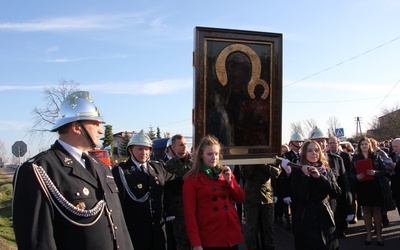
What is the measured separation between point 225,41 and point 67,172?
3.03 metres

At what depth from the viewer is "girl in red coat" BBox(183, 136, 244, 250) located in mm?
3896

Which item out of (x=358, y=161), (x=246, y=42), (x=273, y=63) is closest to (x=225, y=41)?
(x=246, y=42)

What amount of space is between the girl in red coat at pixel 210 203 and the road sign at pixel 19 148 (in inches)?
877

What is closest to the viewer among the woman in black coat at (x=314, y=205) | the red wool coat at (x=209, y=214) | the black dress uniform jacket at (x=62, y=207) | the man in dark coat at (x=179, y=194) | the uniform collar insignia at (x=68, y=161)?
the black dress uniform jacket at (x=62, y=207)

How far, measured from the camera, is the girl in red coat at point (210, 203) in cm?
390

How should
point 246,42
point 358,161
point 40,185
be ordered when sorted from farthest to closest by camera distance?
point 358,161 < point 246,42 < point 40,185

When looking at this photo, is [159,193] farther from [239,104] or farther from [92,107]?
[92,107]

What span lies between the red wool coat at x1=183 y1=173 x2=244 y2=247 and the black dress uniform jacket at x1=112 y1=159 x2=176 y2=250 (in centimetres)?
64

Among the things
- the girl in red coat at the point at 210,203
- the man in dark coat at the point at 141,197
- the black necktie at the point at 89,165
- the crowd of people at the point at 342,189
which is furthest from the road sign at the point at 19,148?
the black necktie at the point at 89,165

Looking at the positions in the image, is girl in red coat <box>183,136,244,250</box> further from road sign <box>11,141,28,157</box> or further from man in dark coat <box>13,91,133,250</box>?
road sign <box>11,141,28,157</box>

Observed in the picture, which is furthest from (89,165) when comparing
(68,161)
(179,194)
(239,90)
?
(179,194)

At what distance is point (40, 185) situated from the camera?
226cm

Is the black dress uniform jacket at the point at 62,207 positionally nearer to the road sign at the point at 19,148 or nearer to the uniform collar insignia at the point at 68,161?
the uniform collar insignia at the point at 68,161

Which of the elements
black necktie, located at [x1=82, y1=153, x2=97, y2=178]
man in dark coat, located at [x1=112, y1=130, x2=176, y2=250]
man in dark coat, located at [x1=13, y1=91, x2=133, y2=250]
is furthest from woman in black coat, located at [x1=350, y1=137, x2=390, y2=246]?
black necktie, located at [x1=82, y1=153, x2=97, y2=178]
